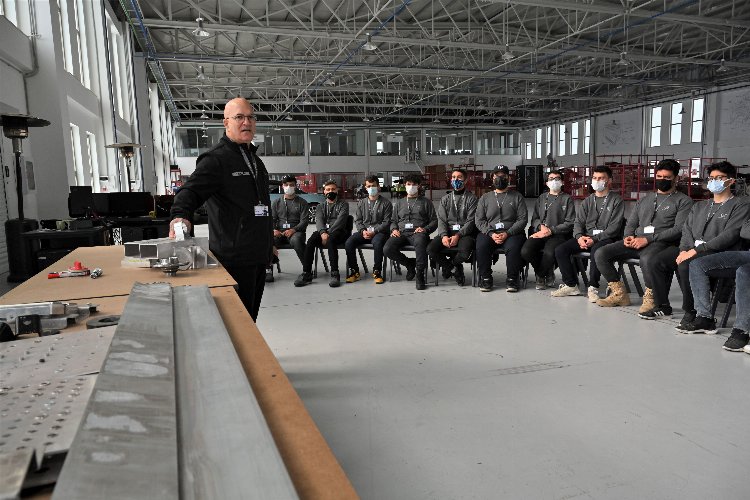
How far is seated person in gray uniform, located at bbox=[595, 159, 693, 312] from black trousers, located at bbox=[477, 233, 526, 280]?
804mm

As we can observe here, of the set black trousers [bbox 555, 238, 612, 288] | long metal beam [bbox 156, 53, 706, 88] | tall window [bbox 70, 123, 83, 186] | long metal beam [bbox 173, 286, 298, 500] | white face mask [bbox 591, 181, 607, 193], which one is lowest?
black trousers [bbox 555, 238, 612, 288]

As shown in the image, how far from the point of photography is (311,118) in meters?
26.8

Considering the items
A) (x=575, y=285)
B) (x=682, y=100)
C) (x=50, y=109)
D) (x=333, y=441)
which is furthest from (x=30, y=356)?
(x=682, y=100)

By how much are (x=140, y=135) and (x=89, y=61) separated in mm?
3352

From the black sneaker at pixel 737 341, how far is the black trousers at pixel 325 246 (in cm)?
367

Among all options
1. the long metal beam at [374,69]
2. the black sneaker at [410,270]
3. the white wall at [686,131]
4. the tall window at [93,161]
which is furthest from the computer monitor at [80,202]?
the white wall at [686,131]

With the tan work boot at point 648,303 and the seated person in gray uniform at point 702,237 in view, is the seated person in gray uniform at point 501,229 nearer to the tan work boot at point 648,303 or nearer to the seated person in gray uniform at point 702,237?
the tan work boot at point 648,303

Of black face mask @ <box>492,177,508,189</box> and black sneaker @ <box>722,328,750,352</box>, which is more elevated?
black face mask @ <box>492,177,508,189</box>

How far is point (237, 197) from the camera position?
246cm

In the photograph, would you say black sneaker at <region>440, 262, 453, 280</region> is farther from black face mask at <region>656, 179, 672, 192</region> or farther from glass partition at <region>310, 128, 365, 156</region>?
glass partition at <region>310, 128, 365, 156</region>

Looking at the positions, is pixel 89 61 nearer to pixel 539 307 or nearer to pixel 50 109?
pixel 50 109

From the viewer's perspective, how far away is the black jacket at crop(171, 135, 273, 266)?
7.91ft

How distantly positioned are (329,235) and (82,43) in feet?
21.2

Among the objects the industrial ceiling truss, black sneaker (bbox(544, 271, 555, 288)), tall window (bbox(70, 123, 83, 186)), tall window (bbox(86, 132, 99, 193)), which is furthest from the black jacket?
the industrial ceiling truss
